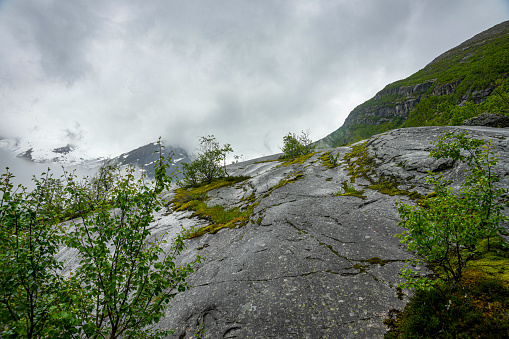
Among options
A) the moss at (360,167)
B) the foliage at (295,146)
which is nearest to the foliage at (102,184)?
the moss at (360,167)

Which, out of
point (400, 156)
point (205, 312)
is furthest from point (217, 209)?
point (400, 156)

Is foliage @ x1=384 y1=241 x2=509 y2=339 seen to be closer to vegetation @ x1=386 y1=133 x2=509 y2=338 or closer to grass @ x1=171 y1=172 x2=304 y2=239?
vegetation @ x1=386 y1=133 x2=509 y2=338

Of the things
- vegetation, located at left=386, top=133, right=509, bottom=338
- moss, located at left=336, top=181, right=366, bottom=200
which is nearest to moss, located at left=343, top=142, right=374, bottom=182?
moss, located at left=336, top=181, right=366, bottom=200

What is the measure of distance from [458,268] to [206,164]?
168 feet

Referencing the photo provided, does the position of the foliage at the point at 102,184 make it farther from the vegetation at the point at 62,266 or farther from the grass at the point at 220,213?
the grass at the point at 220,213

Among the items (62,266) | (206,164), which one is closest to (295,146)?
(206,164)

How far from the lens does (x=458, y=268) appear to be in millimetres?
5309

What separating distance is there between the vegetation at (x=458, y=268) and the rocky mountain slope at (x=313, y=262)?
1.14m

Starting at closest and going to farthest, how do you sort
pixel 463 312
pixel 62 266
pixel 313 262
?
pixel 62 266, pixel 463 312, pixel 313 262

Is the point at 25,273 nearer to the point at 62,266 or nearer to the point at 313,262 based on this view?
the point at 62,266

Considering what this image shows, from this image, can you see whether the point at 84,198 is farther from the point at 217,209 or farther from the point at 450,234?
the point at 217,209

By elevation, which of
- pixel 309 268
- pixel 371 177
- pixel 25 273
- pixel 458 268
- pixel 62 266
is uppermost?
pixel 25 273

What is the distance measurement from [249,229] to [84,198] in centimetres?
1364

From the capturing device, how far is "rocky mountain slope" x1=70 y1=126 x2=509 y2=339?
711cm
